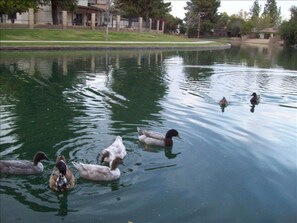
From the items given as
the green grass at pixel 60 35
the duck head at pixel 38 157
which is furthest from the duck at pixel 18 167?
the green grass at pixel 60 35

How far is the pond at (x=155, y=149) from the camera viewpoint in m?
8.10

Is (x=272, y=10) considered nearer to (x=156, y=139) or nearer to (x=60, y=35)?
(x=60, y=35)

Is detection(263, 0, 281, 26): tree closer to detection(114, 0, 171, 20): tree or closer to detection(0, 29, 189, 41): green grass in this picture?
detection(114, 0, 171, 20): tree

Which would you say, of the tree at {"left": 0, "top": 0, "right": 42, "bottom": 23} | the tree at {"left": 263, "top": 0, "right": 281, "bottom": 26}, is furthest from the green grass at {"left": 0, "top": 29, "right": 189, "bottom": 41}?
the tree at {"left": 263, "top": 0, "right": 281, "bottom": 26}

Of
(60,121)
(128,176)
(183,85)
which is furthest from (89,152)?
(183,85)

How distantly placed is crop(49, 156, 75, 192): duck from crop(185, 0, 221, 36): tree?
110650 mm

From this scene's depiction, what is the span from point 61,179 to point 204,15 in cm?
11441

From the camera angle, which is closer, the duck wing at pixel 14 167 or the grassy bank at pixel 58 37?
the duck wing at pixel 14 167

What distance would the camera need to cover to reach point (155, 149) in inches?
452

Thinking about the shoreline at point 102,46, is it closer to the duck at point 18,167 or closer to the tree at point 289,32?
the duck at point 18,167

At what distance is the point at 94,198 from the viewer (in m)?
8.34

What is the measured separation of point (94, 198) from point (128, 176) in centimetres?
130

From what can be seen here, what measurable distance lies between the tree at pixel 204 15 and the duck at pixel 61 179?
11065cm

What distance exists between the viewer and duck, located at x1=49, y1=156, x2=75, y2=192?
8333 mm
